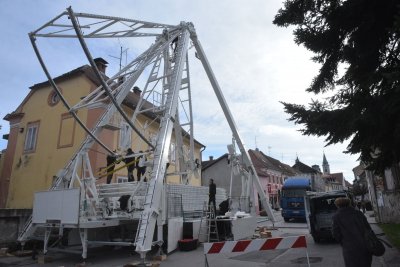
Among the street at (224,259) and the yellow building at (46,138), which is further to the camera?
the yellow building at (46,138)

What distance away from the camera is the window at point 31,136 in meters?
22.4

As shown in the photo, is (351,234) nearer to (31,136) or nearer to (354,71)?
(354,71)

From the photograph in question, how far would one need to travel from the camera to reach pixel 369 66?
23.1 feet

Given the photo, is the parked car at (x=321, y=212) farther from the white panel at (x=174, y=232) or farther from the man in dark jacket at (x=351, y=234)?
the man in dark jacket at (x=351, y=234)

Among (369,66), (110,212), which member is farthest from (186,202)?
(369,66)

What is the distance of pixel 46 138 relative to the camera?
2166cm

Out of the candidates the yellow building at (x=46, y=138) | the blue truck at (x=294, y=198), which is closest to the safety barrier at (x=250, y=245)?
the yellow building at (x=46, y=138)

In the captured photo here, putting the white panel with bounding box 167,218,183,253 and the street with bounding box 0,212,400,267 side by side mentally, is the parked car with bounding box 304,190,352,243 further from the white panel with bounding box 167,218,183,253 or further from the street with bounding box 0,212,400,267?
the white panel with bounding box 167,218,183,253

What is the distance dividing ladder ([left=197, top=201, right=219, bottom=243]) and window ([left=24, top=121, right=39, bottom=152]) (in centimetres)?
1437

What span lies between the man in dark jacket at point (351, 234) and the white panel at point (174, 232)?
22.4ft

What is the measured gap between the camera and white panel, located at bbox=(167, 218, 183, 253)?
1152 cm

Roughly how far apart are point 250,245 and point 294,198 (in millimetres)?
21670

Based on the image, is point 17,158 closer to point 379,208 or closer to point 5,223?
point 5,223

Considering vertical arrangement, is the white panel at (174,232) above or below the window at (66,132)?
below
